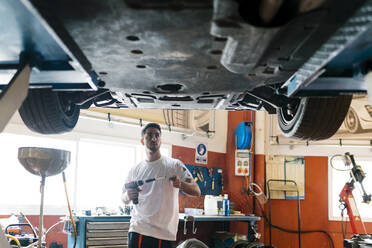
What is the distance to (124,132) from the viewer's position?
16.0 ft

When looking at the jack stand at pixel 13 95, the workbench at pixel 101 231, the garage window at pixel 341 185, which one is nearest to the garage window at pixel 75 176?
the workbench at pixel 101 231

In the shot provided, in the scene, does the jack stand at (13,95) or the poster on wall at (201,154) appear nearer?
the jack stand at (13,95)

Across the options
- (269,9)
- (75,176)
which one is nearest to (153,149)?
(75,176)

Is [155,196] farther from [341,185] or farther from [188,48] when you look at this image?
[341,185]

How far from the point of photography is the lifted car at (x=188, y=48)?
771mm

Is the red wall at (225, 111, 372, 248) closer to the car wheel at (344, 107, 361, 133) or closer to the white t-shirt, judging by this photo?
the car wheel at (344, 107, 361, 133)

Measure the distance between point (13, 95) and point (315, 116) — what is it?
120 cm

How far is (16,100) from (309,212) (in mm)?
5753

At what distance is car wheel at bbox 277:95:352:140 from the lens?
1.55m

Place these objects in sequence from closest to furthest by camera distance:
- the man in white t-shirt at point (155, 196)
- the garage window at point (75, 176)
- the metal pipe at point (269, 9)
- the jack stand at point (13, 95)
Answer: the metal pipe at point (269, 9) < the jack stand at point (13, 95) < the man in white t-shirt at point (155, 196) < the garage window at point (75, 176)

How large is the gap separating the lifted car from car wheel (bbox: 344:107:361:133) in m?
4.75

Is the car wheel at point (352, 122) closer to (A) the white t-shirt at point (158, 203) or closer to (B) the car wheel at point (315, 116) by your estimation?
(A) the white t-shirt at point (158, 203)

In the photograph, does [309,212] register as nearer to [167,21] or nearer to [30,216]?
[30,216]

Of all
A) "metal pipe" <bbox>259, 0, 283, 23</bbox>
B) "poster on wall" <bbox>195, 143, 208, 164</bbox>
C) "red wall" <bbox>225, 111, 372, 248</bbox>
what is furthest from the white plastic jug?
"metal pipe" <bbox>259, 0, 283, 23</bbox>
